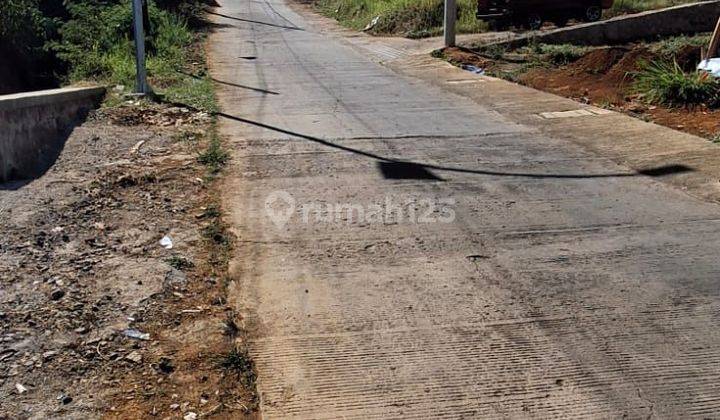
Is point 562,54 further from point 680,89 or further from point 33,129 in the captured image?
point 33,129

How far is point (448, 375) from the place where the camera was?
4.03m

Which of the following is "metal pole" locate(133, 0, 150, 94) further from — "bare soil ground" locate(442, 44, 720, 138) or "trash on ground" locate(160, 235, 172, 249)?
"bare soil ground" locate(442, 44, 720, 138)

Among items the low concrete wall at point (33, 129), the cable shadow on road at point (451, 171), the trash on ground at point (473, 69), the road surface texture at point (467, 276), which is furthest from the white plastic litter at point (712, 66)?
the low concrete wall at point (33, 129)

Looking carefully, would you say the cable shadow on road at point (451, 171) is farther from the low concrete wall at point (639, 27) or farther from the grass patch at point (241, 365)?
the low concrete wall at point (639, 27)

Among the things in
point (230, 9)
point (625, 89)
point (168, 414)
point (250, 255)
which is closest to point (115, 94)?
point (250, 255)

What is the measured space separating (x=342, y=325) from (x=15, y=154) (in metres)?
5.15

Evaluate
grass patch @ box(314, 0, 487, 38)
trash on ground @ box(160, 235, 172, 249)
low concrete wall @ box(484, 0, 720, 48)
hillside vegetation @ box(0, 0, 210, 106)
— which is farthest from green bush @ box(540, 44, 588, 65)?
trash on ground @ box(160, 235, 172, 249)

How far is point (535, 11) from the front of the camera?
24000 millimetres

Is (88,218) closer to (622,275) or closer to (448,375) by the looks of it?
(448,375)

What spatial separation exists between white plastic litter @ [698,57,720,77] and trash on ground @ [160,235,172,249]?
9860mm

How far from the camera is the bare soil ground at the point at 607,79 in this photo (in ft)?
35.8

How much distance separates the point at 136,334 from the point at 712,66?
37.4 ft

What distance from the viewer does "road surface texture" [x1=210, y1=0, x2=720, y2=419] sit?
12.8ft

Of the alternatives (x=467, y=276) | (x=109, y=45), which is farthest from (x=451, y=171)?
(x=109, y=45)
